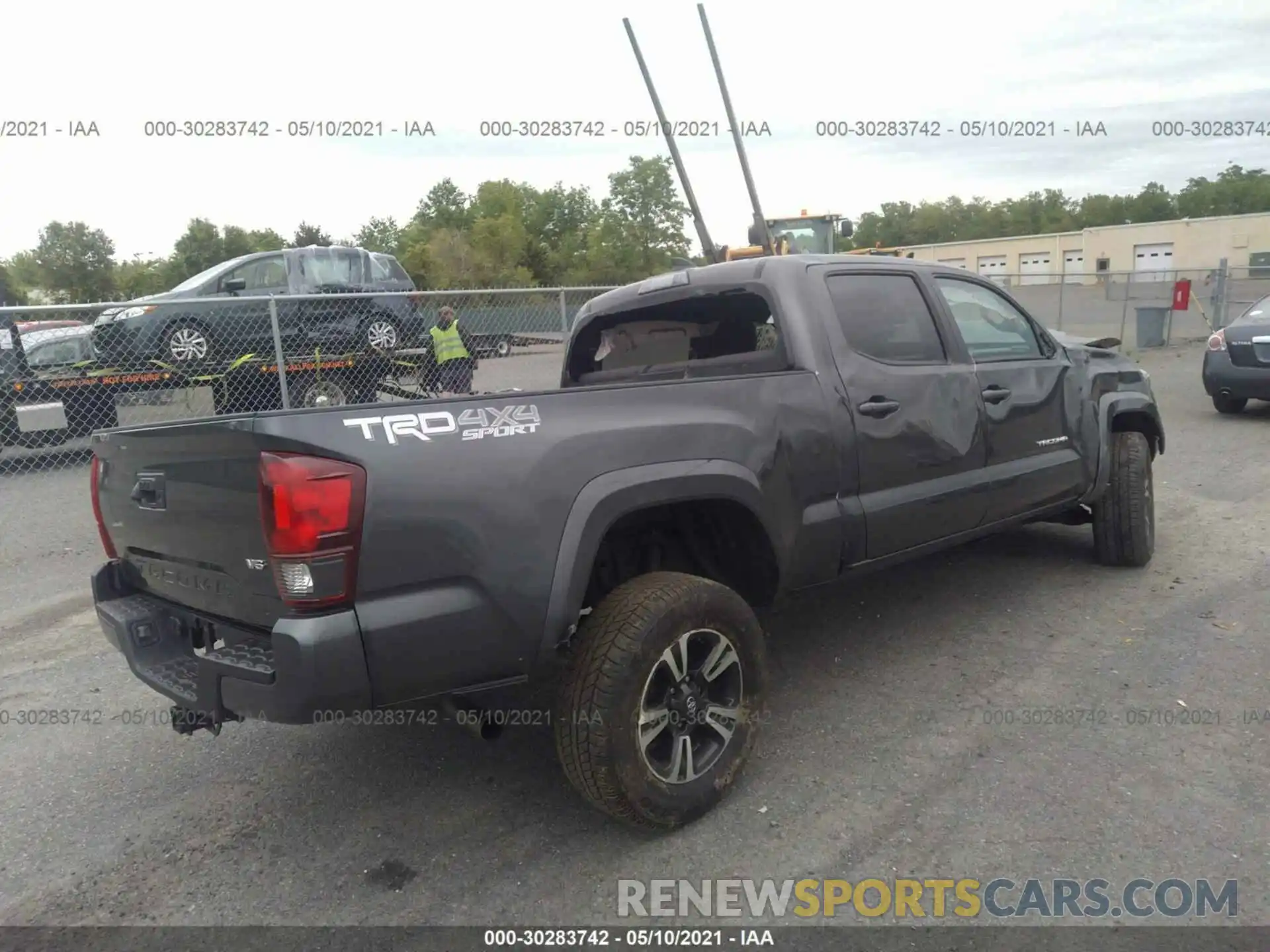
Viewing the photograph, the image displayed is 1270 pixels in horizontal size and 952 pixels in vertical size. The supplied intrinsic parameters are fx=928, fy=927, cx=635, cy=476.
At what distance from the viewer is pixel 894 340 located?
160 inches

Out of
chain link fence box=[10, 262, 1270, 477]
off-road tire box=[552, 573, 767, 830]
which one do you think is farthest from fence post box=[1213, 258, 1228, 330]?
off-road tire box=[552, 573, 767, 830]

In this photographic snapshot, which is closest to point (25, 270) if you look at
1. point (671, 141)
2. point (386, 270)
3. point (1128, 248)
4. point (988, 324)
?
point (386, 270)

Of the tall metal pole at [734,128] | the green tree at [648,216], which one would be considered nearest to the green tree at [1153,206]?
the green tree at [648,216]

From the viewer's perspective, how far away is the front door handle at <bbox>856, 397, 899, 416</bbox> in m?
3.72

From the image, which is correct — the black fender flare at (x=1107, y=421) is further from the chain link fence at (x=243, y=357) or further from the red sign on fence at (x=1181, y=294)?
the red sign on fence at (x=1181, y=294)

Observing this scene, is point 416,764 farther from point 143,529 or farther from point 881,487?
point 881,487

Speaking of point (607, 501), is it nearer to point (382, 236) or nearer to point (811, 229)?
point (811, 229)

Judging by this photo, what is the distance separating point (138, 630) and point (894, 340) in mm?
3168

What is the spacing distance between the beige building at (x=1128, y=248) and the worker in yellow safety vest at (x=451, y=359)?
43.3 m

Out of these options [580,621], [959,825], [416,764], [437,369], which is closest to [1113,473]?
[959,825]

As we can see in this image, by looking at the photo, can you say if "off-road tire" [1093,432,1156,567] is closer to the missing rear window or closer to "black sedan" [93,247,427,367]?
the missing rear window

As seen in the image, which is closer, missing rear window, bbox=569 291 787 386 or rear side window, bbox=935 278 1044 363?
missing rear window, bbox=569 291 787 386

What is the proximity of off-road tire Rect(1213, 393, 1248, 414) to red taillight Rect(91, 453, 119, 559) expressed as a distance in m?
11.0

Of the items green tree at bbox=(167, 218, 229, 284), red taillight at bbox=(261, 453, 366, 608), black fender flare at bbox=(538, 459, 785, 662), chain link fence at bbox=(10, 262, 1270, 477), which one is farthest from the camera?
green tree at bbox=(167, 218, 229, 284)
